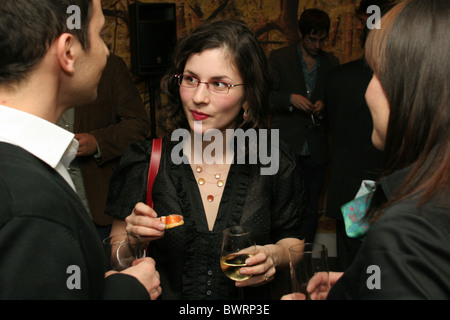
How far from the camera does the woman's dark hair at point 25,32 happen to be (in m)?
1.09

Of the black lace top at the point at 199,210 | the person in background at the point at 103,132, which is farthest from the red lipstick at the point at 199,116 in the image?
the person in background at the point at 103,132

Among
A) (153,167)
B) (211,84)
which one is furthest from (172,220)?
Answer: (211,84)

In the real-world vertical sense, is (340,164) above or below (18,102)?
below

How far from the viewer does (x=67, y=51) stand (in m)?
1.20

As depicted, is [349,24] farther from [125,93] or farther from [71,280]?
[71,280]

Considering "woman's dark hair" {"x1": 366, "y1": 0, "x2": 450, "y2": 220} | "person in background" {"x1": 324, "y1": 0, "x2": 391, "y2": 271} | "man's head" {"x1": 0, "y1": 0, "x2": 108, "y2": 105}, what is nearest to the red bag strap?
A: "man's head" {"x1": 0, "y1": 0, "x2": 108, "y2": 105}

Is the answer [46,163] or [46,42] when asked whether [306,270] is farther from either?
[46,42]

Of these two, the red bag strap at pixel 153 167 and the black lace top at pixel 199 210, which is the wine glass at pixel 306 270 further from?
the red bag strap at pixel 153 167

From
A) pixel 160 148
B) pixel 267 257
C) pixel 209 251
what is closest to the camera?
pixel 267 257

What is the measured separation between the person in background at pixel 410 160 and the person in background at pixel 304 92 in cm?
314

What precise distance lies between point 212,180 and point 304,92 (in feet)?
8.75
